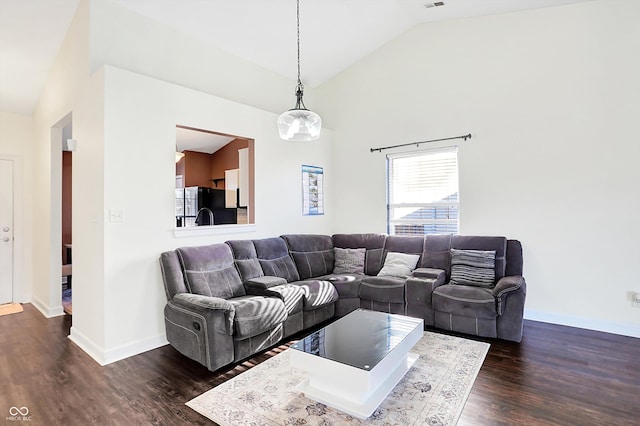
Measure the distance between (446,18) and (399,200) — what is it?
2522 millimetres

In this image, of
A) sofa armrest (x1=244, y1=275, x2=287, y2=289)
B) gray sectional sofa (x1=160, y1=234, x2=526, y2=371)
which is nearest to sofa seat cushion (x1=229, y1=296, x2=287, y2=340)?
gray sectional sofa (x1=160, y1=234, x2=526, y2=371)

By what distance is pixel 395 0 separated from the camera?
412 cm

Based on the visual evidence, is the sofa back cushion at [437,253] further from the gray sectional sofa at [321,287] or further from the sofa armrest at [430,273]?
the sofa armrest at [430,273]

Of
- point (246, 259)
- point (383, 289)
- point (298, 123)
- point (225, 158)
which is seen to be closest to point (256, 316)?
point (246, 259)

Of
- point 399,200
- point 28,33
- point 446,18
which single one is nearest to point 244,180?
point 399,200

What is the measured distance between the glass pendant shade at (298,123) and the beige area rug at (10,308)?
4.45 m

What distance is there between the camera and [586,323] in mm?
3723

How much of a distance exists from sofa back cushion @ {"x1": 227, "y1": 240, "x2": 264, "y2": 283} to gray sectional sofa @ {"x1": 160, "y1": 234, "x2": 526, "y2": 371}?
1 centimetres

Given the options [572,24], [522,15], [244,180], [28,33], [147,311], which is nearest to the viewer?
[147,311]

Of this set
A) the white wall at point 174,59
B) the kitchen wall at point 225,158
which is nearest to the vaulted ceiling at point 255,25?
the white wall at point 174,59

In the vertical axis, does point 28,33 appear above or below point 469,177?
above

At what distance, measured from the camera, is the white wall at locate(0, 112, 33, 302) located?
16.1 feet

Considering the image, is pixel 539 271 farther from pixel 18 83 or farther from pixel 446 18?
pixel 18 83

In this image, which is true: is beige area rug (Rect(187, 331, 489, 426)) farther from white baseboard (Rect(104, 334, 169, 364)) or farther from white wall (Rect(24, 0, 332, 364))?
white wall (Rect(24, 0, 332, 364))
